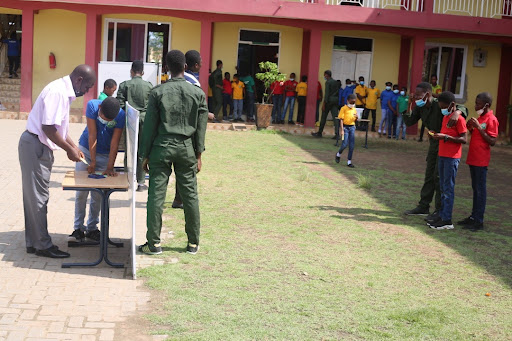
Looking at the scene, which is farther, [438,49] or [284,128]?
[438,49]

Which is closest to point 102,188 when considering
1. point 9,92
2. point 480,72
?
point 9,92

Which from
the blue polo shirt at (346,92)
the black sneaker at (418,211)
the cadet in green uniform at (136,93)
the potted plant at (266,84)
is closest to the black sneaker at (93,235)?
the cadet in green uniform at (136,93)

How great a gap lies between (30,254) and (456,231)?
192 inches

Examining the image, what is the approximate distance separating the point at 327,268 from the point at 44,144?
272cm

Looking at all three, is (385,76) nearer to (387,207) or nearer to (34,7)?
(34,7)

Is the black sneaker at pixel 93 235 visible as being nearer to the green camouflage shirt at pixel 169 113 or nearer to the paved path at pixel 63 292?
the paved path at pixel 63 292

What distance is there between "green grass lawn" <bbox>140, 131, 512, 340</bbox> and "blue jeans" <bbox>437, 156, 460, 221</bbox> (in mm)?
305

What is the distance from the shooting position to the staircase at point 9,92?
21.7 meters

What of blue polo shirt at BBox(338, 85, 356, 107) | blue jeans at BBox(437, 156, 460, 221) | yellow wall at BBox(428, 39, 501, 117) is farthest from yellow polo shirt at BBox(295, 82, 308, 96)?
blue jeans at BBox(437, 156, 460, 221)

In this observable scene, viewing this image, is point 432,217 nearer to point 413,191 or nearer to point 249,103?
point 413,191

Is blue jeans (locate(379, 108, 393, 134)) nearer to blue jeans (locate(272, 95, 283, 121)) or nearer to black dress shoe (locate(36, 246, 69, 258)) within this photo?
blue jeans (locate(272, 95, 283, 121))

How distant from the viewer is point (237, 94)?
21641 millimetres

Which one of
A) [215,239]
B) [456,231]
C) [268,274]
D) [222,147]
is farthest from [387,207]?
[222,147]

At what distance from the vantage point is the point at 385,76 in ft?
76.4
